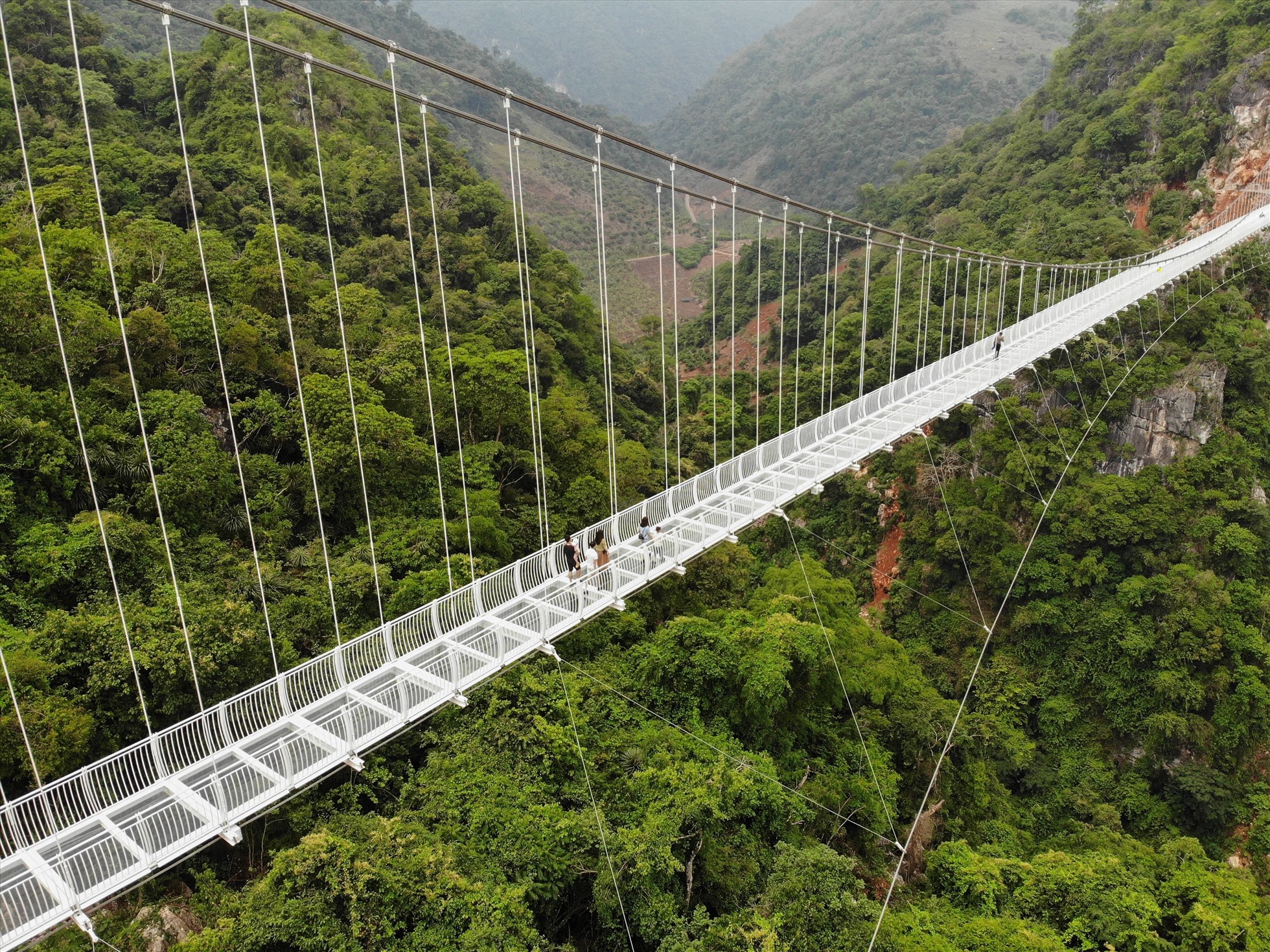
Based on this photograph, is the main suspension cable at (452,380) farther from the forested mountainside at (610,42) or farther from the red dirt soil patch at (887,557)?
the forested mountainside at (610,42)

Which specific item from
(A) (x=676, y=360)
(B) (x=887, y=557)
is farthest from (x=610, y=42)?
(A) (x=676, y=360)

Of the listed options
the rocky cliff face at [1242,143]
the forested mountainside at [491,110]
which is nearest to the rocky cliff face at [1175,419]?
the rocky cliff face at [1242,143]

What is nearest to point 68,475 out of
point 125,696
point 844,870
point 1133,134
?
point 125,696

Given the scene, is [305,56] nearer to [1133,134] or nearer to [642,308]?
[1133,134]

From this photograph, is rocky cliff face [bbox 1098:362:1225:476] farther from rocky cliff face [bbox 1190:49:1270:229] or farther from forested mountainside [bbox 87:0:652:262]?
forested mountainside [bbox 87:0:652:262]

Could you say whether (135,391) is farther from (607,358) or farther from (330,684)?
(607,358)

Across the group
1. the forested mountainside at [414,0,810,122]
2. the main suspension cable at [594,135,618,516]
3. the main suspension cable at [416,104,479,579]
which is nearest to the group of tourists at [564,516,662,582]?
the main suspension cable at [594,135,618,516]
